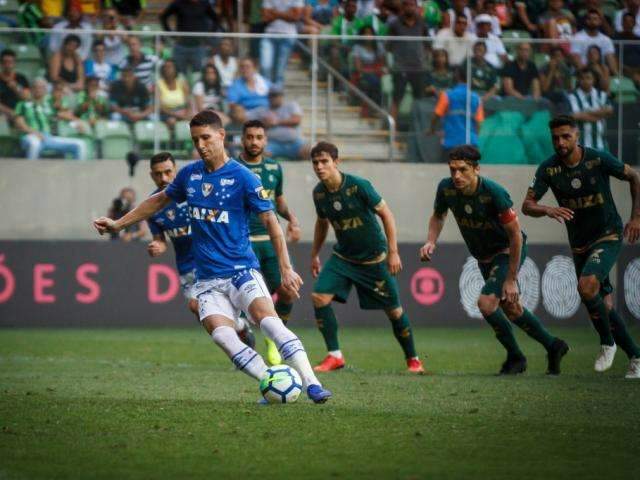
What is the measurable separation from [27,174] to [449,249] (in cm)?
668

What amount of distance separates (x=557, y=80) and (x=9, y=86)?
8301mm

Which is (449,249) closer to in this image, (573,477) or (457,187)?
(457,187)

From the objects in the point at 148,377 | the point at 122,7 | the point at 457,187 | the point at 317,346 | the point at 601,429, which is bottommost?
the point at 317,346

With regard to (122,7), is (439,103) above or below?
below

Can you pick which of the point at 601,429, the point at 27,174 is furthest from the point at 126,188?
the point at 601,429

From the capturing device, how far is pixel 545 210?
437 inches

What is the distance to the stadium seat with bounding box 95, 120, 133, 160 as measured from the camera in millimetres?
19078

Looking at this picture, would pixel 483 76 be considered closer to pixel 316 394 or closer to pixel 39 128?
pixel 39 128

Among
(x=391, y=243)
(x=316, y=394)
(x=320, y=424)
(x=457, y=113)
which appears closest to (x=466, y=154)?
(x=391, y=243)

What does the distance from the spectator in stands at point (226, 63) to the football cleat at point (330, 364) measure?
24.1 ft

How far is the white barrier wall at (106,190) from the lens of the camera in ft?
65.0

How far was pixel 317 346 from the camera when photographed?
1600cm

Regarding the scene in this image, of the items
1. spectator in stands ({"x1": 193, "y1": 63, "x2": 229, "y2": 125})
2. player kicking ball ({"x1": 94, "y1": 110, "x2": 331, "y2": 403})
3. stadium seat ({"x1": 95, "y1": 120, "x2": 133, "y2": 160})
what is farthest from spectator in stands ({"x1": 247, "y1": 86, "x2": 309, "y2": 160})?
player kicking ball ({"x1": 94, "y1": 110, "x2": 331, "y2": 403})

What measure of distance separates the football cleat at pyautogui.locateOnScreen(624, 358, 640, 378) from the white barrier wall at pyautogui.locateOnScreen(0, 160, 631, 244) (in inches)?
345
